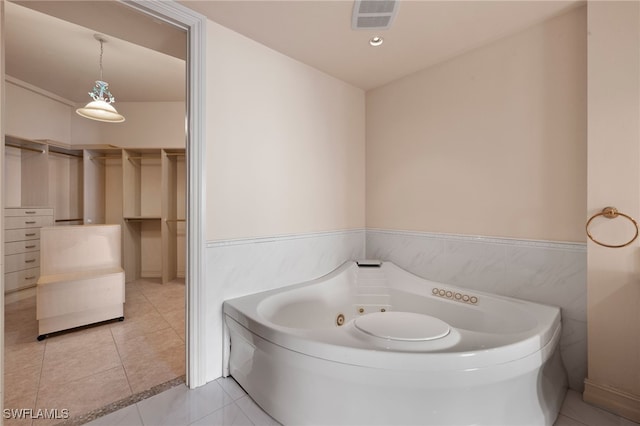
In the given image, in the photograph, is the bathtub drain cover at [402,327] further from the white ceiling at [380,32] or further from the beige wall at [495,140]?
the white ceiling at [380,32]

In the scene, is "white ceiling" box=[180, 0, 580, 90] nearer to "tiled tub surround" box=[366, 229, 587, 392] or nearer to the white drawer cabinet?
"tiled tub surround" box=[366, 229, 587, 392]

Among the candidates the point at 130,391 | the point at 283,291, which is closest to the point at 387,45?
the point at 283,291

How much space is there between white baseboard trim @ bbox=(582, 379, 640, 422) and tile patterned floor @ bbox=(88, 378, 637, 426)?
36 millimetres

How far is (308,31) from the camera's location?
179 centimetres

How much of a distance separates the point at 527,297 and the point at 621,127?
1066mm

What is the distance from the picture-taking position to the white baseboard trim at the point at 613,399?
1358 millimetres

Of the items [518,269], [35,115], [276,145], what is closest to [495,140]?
[518,269]

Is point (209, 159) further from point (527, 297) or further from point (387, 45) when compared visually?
point (527, 297)

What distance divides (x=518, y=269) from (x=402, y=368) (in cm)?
122

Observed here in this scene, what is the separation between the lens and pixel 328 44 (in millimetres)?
1929

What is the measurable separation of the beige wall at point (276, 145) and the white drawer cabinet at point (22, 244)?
3054mm

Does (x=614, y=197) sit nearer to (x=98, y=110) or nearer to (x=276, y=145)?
(x=276, y=145)

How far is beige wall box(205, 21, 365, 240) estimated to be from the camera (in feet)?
5.73

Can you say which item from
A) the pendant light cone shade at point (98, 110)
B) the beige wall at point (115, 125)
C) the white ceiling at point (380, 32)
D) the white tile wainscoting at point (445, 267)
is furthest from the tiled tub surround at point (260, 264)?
the beige wall at point (115, 125)
